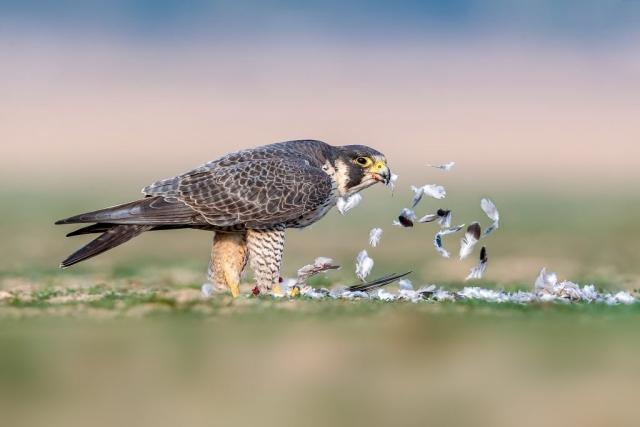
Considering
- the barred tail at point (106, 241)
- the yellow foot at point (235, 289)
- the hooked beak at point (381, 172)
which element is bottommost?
the yellow foot at point (235, 289)

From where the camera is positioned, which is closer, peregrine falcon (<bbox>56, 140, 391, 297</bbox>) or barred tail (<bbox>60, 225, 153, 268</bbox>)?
barred tail (<bbox>60, 225, 153, 268</bbox>)

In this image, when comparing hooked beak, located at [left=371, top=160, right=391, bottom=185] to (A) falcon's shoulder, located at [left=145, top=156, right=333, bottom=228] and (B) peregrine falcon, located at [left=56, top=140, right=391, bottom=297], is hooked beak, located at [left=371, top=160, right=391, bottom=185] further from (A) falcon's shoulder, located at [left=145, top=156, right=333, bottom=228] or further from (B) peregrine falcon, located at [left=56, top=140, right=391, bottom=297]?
(A) falcon's shoulder, located at [left=145, top=156, right=333, bottom=228]

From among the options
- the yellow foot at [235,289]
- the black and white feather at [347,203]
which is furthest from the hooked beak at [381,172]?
the yellow foot at [235,289]

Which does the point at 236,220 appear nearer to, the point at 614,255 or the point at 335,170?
the point at 335,170

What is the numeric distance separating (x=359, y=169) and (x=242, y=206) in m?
1.13

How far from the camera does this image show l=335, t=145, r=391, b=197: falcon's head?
35.3 feet

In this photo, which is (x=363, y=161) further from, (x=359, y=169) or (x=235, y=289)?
(x=235, y=289)

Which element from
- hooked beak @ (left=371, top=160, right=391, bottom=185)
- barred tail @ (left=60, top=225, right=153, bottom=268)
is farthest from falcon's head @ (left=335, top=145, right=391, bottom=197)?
barred tail @ (left=60, top=225, right=153, bottom=268)

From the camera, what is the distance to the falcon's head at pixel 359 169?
423 inches

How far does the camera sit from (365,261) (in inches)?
422

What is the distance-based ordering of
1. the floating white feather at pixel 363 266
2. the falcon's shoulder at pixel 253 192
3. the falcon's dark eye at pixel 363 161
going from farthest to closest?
1. the falcon's dark eye at pixel 363 161
2. the floating white feather at pixel 363 266
3. the falcon's shoulder at pixel 253 192

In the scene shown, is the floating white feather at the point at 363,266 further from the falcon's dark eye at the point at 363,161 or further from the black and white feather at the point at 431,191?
the falcon's dark eye at the point at 363,161

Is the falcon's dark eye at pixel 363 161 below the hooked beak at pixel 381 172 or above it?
above

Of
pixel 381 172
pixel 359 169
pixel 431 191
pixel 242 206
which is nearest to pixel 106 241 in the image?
pixel 242 206
